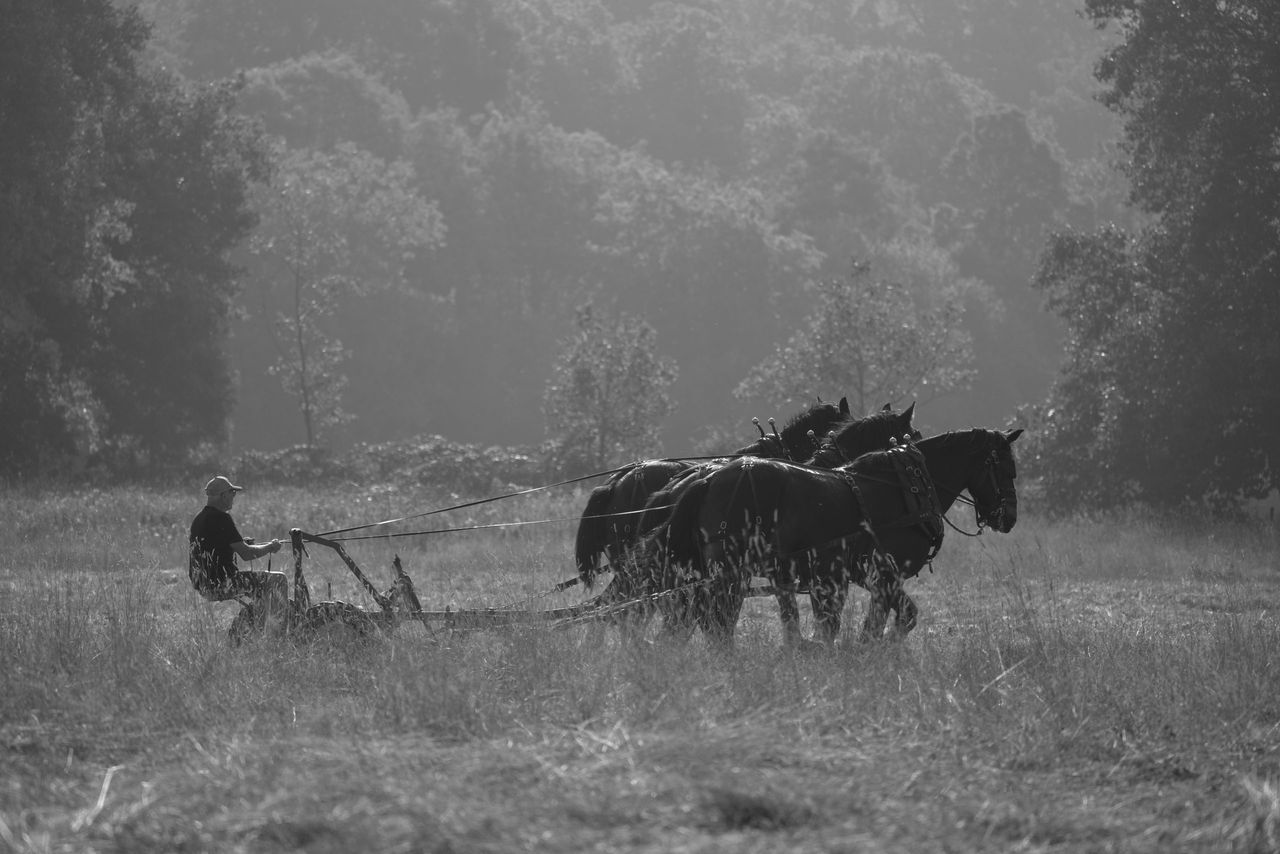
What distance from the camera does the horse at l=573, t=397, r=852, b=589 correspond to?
1086cm

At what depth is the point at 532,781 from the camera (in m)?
6.31

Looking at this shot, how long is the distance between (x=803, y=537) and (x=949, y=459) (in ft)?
5.64

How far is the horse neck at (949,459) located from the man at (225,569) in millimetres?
4614

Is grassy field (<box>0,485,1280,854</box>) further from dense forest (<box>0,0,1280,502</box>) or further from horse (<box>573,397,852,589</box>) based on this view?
dense forest (<box>0,0,1280,502</box>)

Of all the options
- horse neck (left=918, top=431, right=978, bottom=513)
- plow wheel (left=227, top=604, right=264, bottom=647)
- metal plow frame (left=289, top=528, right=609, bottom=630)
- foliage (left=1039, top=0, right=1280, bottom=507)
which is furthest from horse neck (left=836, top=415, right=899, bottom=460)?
foliage (left=1039, top=0, right=1280, bottom=507)

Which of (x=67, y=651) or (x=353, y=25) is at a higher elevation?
(x=353, y=25)

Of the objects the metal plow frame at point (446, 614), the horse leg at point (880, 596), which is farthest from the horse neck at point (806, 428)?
the metal plow frame at point (446, 614)

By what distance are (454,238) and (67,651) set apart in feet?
196

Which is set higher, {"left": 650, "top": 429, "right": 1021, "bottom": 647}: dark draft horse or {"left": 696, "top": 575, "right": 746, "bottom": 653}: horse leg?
{"left": 650, "top": 429, "right": 1021, "bottom": 647}: dark draft horse

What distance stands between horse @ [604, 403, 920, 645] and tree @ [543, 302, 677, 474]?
2778cm

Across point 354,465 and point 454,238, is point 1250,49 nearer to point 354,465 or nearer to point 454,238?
point 354,465

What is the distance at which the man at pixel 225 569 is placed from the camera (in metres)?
9.73

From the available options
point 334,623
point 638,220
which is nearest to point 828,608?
point 334,623

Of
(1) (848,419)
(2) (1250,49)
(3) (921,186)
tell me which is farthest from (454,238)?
A: (1) (848,419)
